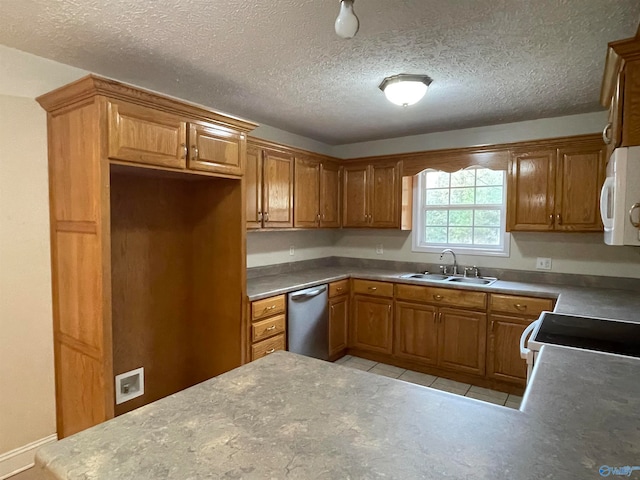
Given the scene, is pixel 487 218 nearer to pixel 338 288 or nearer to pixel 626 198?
pixel 338 288

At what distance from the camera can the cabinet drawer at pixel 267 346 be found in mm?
2848

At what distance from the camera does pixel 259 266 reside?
3.73 m

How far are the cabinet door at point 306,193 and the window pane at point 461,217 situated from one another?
1.46m

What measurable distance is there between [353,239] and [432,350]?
1.69 metres

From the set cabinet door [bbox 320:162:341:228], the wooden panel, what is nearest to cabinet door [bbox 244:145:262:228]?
cabinet door [bbox 320:162:341:228]

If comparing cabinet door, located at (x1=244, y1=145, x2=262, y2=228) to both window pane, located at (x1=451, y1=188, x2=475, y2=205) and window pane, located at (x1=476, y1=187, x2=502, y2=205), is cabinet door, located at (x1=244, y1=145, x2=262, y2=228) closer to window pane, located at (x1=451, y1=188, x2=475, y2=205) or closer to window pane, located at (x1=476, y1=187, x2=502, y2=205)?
window pane, located at (x1=451, y1=188, x2=475, y2=205)

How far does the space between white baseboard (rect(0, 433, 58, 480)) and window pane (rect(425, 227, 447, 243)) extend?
3714mm

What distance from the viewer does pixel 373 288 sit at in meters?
3.83

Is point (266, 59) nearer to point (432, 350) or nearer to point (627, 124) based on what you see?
point (627, 124)

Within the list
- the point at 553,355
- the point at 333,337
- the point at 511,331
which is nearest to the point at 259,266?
the point at 333,337

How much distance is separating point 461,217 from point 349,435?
11.5 ft

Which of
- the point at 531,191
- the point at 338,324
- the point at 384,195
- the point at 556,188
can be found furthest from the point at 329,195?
the point at 556,188

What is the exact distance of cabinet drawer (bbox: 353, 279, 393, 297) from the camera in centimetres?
374

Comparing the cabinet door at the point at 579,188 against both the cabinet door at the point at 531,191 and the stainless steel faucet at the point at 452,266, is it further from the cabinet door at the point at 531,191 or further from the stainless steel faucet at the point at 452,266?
the stainless steel faucet at the point at 452,266
